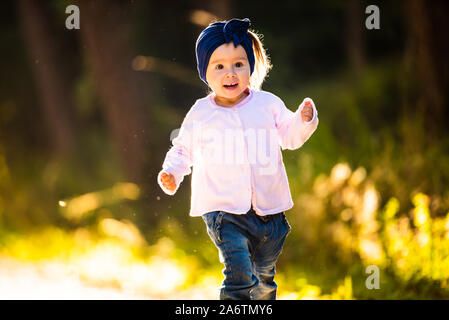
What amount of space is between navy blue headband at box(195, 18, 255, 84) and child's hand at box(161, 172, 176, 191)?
60 cm

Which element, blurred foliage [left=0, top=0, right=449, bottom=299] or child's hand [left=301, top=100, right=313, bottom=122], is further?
blurred foliage [left=0, top=0, right=449, bottom=299]

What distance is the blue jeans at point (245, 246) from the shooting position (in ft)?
10.2

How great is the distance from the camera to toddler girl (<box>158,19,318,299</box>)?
10.4 ft

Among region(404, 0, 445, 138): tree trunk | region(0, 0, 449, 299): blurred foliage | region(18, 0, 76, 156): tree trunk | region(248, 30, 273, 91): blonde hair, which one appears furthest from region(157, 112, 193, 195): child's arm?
region(18, 0, 76, 156): tree trunk

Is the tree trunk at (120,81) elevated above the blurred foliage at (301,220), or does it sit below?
above

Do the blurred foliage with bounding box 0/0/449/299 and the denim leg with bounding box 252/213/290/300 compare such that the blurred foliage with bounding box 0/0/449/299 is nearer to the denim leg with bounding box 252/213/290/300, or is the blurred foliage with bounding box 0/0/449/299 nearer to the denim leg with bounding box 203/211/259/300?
the denim leg with bounding box 252/213/290/300

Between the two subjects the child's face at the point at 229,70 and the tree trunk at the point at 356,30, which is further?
the tree trunk at the point at 356,30

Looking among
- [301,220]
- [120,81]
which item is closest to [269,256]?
[301,220]

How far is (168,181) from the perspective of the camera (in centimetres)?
313

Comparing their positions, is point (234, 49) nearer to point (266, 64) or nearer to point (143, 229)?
point (266, 64)

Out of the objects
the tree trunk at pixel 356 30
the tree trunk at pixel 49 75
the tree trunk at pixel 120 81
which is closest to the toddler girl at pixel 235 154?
the tree trunk at pixel 120 81

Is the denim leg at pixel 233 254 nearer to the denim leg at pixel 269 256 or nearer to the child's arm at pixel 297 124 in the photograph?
the denim leg at pixel 269 256

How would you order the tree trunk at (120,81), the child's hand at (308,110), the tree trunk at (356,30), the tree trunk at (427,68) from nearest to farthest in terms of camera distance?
the child's hand at (308,110) → the tree trunk at (427,68) → the tree trunk at (120,81) → the tree trunk at (356,30)

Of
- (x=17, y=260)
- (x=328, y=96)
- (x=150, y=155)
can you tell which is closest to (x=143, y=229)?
(x=150, y=155)
